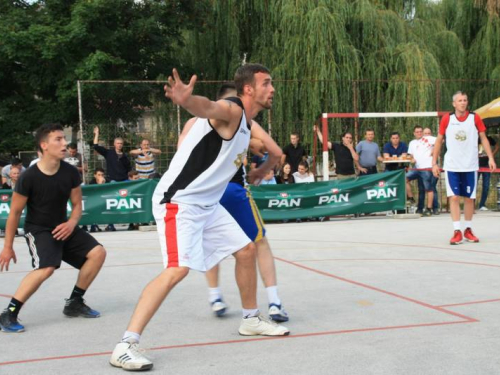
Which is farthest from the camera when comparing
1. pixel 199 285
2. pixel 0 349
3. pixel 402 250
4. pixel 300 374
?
pixel 402 250

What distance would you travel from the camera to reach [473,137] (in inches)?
390

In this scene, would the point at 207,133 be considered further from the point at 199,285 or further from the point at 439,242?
the point at 439,242

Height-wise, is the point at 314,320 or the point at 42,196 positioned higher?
the point at 42,196

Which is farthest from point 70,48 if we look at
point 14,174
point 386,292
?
point 386,292

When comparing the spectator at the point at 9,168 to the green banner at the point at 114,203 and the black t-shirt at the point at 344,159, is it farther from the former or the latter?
the black t-shirt at the point at 344,159

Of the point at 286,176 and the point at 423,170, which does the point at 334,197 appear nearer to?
the point at 286,176

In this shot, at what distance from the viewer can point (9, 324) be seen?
18.2 ft

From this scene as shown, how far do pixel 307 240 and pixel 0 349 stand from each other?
22.0ft

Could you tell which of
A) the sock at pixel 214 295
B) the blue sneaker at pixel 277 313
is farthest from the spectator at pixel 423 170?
the blue sneaker at pixel 277 313

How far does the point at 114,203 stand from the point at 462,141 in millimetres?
6857

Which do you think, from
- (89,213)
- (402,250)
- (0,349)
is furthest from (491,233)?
(0,349)

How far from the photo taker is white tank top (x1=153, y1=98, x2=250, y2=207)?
4.61m

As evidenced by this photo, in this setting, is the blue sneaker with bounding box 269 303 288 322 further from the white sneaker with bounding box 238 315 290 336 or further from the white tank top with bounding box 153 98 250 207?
the white tank top with bounding box 153 98 250 207

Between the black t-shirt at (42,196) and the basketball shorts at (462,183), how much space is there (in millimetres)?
5925
